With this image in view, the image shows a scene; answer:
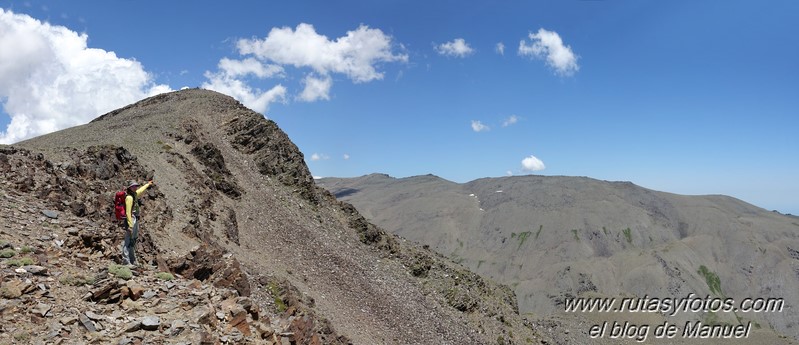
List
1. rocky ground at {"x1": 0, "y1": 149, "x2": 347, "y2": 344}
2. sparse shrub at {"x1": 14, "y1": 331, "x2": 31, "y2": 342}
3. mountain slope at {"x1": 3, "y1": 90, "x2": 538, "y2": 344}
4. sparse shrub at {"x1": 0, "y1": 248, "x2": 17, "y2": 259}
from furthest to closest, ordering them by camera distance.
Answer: mountain slope at {"x1": 3, "y1": 90, "x2": 538, "y2": 344}
sparse shrub at {"x1": 0, "y1": 248, "x2": 17, "y2": 259}
rocky ground at {"x1": 0, "y1": 149, "x2": 347, "y2": 344}
sparse shrub at {"x1": 14, "y1": 331, "x2": 31, "y2": 342}

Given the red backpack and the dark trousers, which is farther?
the red backpack

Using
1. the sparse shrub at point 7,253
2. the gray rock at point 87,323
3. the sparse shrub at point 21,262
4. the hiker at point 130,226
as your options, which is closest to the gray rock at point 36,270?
the sparse shrub at point 21,262

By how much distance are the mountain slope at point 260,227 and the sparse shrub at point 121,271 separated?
18.7 feet

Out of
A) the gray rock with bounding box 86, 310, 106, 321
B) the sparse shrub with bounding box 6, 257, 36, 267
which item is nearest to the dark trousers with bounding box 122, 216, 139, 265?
the sparse shrub with bounding box 6, 257, 36, 267

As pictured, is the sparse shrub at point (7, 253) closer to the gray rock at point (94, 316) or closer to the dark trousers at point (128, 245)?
the dark trousers at point (128, 245)

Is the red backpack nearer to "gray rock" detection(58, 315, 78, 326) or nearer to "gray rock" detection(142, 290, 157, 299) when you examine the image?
"gray rock" detection(142, 290, 157, 299)

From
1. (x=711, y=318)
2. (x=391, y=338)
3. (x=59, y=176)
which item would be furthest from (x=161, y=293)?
(x=711, y=318)

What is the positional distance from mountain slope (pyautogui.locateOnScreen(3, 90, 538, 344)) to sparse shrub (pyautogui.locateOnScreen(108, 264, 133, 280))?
5.69m

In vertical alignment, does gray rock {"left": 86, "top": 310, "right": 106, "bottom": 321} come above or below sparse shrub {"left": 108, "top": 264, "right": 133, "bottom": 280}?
below

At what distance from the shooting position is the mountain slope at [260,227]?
29344 mm

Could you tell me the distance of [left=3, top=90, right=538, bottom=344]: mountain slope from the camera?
29.3 meters

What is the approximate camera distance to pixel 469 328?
4744cm

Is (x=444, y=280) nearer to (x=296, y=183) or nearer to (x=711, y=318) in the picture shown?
(x=296, y=183)

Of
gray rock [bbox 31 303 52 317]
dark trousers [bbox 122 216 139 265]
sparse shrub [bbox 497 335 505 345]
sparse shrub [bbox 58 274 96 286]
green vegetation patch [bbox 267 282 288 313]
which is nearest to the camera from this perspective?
gray rock [bbox 31 303 52 317]
